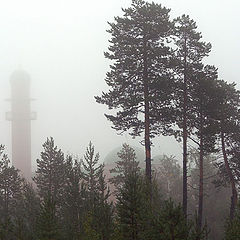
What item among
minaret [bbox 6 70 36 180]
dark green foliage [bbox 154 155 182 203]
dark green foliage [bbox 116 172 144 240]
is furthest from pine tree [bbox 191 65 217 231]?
minaret [bbox 6 70 36 180]

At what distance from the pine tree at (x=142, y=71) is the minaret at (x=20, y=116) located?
225ft

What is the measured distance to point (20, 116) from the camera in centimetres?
8844

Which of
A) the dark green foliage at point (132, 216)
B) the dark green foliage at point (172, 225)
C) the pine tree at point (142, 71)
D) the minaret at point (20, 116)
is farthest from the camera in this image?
the minaret at point (20, 116)

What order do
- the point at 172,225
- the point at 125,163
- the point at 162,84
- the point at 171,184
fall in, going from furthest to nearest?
the point at 171,184
the point at 125,163
the point at 162,84
the point at 172,225

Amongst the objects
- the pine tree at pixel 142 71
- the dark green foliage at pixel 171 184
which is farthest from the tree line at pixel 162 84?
the dark green foliage at pixel 171 184

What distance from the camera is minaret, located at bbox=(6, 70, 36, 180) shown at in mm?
87438

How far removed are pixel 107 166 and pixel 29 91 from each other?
102ft

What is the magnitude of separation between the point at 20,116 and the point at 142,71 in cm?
7079

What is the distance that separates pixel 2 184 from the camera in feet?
105

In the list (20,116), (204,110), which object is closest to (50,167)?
(204,110)

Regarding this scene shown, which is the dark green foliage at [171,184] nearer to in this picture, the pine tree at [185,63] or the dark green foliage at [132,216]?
the pine tree at [185,63]

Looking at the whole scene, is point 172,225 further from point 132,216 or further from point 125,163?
point 125,163

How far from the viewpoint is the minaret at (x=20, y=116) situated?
87438 millimetres

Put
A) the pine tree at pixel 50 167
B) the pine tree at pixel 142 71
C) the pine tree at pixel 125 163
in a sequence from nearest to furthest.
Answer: the pine tree at pixel 142 71, the pine tree at pixel 50 167, the pine tree at pixel 125 163
